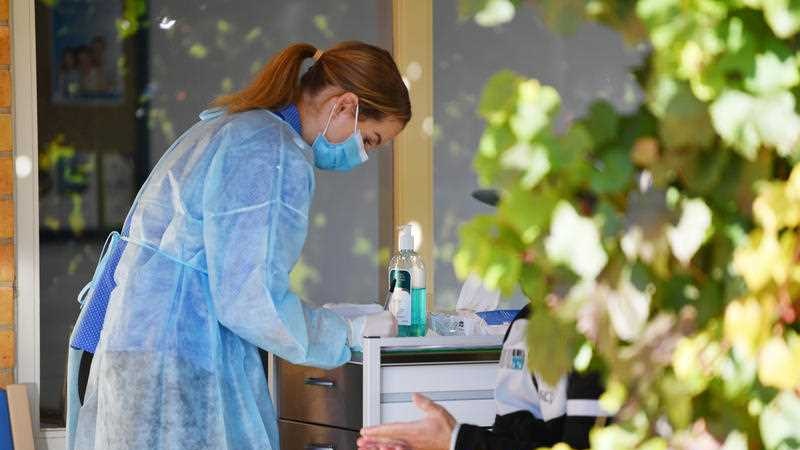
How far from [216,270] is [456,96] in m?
2.33

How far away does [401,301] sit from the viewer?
297 cm

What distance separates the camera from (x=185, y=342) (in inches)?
92.0

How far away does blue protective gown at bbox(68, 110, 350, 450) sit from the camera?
2.30 meters

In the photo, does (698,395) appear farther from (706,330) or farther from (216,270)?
(216,270)

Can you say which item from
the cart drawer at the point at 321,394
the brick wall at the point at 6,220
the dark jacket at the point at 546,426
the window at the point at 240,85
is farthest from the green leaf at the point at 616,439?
the brick wall at the point at 6,220

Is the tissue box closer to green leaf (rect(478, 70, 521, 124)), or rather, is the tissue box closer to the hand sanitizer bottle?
the hand sanitizer bottle

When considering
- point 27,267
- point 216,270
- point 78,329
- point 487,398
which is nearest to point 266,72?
point 216,270

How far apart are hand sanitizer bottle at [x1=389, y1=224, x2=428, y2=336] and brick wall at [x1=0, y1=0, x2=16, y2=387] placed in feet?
5.85

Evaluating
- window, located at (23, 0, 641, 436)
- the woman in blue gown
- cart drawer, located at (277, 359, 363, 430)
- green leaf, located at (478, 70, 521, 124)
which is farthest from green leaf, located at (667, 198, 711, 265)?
window, located at (23, 0, 641, 436)

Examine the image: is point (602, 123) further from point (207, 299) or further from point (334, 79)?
point (334, 79)

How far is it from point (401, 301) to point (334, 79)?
0.68 metres

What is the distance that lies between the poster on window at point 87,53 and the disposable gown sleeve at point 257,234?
2183mm

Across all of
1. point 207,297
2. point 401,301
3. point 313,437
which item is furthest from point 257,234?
point 313,437

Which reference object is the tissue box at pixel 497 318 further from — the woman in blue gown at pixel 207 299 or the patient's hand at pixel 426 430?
the patient's hand at pixel 426 430
